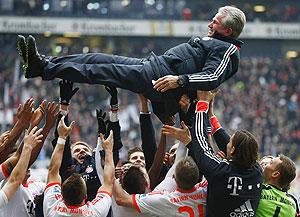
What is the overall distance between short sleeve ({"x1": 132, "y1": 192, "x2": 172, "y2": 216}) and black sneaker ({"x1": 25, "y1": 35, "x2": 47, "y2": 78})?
1333 mm

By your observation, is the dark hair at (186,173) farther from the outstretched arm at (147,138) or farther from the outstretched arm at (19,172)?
the outstretched arm at (19,172)

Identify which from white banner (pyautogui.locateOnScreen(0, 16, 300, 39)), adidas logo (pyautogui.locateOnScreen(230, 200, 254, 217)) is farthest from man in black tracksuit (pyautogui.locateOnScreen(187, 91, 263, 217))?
white banner (pyautogui.locateOnScreen(0, 16, 300, 39))

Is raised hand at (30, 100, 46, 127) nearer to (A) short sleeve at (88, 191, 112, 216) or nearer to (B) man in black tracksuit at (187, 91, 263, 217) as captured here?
(A) short sleeve at (88, 191, 112, 216)

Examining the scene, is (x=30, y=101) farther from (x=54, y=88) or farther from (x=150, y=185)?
(x=54, y=88)

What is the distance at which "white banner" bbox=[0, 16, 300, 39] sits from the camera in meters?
32.1

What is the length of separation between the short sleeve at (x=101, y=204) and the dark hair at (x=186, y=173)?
0.57 metres

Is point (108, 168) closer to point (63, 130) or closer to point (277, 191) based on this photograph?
point (63, 130)

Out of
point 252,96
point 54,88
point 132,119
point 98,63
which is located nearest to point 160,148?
point 98,63

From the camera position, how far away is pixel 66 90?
6.27 metres

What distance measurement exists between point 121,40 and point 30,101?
27.4 m

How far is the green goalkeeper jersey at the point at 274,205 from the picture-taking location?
5.81m

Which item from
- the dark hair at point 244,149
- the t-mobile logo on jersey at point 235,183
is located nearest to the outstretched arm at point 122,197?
the t-mobile logo on jersey at point 235,183

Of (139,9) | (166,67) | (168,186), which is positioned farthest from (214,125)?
(139,9)

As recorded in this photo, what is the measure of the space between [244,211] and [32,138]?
1751mm
